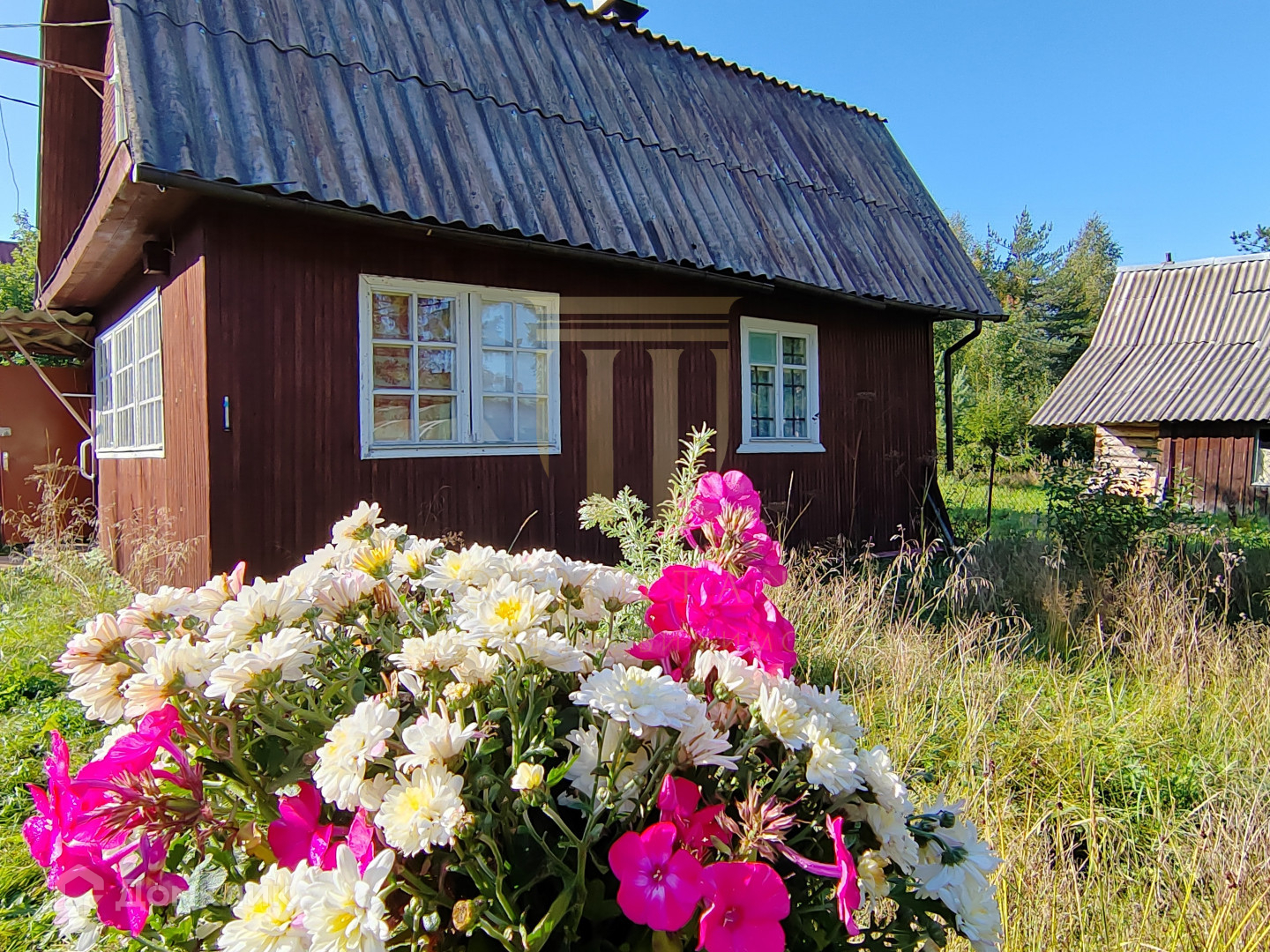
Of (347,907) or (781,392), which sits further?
(781,392)

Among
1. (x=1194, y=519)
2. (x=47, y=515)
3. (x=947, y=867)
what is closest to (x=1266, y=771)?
(x=947, y=867)

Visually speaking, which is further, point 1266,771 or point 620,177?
point 620,177

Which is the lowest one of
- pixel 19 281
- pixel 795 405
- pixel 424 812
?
pixel 424 812

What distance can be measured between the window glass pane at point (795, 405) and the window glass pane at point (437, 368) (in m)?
3.54

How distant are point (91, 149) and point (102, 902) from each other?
29.1 ft

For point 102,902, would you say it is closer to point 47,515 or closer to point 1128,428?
point 47,515

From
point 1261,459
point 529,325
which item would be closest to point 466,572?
point 529,325

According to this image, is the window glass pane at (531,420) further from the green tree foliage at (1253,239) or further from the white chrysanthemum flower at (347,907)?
the green tree foliage at (1253,239)

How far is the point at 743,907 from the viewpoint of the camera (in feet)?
3.29

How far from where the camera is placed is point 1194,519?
701 cm

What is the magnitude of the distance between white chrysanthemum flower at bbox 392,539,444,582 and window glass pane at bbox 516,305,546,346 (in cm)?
481

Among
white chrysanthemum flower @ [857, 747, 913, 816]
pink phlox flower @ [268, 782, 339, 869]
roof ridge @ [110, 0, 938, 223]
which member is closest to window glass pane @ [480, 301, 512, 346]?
roof ridge @ [110, 0, 938, 223]

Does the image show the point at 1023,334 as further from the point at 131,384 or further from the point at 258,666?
the point at 258,666

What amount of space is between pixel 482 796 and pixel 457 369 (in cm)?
501
